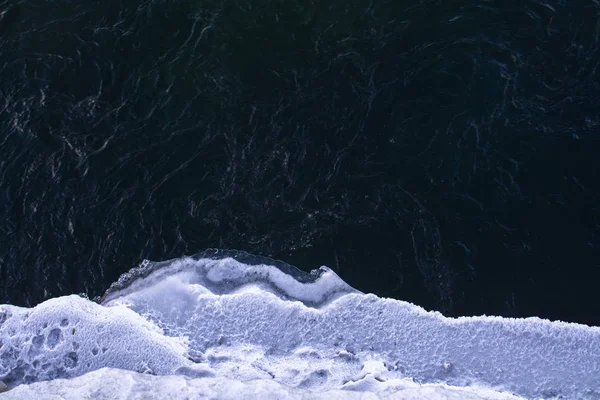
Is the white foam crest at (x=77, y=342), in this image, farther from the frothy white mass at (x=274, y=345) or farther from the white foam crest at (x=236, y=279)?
the white foam crest at (x=236, y=279)

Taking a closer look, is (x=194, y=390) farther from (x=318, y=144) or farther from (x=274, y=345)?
(x=318, y=144)

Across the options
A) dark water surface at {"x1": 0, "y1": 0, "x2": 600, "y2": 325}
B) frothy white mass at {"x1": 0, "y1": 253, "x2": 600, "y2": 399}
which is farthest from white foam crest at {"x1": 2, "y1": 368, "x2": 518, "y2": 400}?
dark water surface at {"x1": 0, "y1": 0, "x2": 600, "y2": 325}

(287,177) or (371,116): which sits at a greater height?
(371,116)

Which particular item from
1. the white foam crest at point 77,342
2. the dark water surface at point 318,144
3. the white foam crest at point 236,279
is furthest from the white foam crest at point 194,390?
the white foam crest at point 236,279

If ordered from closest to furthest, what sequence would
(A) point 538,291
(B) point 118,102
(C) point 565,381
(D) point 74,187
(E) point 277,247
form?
1. (C) point 565,381
2. (A) point 538,291
3. (E) point 277,247
4. (D) point 74,187
5. (B) point 118,102

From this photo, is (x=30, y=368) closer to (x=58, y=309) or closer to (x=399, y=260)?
(x=58, y=309)

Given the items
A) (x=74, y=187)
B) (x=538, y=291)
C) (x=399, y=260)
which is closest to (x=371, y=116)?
(x=399, y=260)
